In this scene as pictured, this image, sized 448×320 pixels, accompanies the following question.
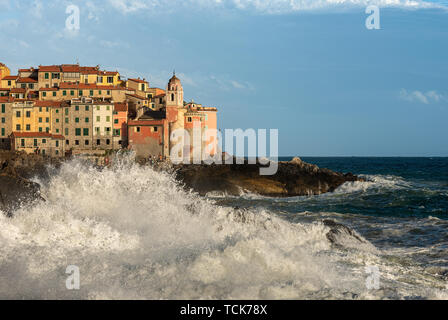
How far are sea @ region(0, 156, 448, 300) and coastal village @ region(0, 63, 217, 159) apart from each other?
41.7m

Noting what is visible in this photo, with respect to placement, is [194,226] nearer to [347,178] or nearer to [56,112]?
[347,178]

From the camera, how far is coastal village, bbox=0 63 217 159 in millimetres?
63906

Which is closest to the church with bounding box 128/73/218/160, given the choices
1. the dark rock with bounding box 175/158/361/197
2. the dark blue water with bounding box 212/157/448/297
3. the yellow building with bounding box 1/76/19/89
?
the dark rock with bounding box 175/158/361/197

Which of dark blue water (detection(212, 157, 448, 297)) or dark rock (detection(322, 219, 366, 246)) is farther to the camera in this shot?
dark rock (detection(322, 219, 366, 246))

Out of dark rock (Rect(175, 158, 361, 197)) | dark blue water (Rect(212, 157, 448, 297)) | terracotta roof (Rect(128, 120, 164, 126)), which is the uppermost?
terracotta roof (Rect(128, 120, 164, 126))

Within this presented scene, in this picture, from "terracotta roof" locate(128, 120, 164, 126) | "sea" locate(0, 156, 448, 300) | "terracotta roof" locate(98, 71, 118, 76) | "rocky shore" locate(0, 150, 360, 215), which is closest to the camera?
"sea" locate(0, 156, 448, 300)

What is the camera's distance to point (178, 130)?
6378 centimetres

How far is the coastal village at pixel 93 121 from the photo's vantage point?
6391 cm

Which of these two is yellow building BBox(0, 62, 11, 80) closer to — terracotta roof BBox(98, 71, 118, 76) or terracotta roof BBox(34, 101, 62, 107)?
terracotta roof BBox(34, 101, 62, 107)

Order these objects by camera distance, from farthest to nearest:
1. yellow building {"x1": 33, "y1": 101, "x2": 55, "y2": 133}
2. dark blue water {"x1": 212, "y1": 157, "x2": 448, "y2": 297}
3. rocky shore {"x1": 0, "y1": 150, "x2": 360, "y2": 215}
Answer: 1. yellow building {"x1": 33, "y1": 101, "x2": 55, "y2": 133}
2. rocky shore {"x1": 0, "y1": 150, "x2": 360, "y2": 215}
3. dark blue water {"x1": 212, "y1": 157, "x2": 448, "y2": 297}

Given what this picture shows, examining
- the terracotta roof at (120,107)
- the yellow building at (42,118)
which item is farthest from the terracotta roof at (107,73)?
the yellow building at (42,118)

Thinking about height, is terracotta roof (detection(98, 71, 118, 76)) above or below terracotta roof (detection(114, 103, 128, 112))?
above

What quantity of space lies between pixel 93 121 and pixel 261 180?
3292cm

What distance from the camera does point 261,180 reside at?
43.0 meters
